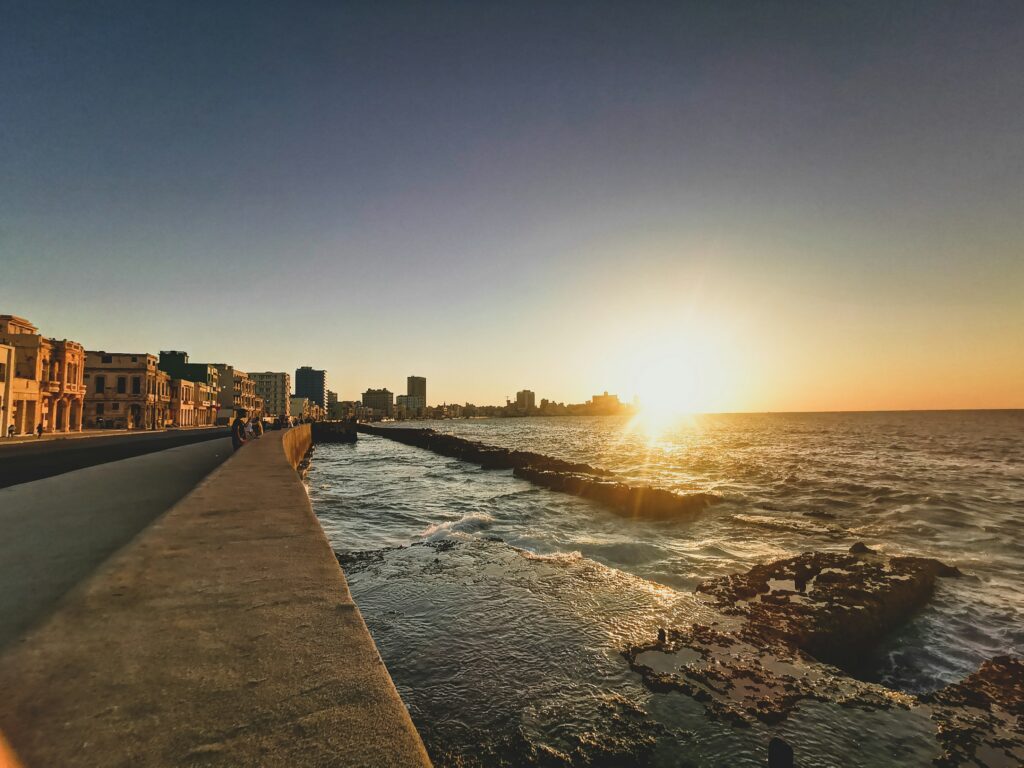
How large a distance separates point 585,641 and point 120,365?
247ft

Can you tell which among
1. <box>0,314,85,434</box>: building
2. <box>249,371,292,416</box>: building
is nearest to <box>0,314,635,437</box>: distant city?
<box>0,314,85,434</box>: building

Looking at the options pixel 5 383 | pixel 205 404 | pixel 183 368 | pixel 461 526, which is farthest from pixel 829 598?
pixel 183 368

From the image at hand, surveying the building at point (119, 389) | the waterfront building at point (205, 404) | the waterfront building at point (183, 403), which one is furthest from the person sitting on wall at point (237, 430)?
the waterfront building at point (205, 404)

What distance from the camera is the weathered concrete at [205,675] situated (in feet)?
6.55

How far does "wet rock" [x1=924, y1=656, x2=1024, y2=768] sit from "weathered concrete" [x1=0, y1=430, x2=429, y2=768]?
21.5 ft

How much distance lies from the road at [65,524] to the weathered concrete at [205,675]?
732 millimetres

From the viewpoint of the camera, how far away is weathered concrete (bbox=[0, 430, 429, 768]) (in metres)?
2.00

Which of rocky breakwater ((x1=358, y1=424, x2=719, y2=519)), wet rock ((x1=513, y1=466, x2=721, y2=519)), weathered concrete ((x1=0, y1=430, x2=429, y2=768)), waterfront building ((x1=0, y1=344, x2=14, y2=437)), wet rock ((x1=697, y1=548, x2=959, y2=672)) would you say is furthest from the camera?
waterfront building ((x1=0, y1=344, x2=14, y2=437))

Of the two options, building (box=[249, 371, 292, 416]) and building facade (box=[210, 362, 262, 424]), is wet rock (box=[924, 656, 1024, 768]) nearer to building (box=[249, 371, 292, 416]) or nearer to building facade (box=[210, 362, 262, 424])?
building facade (box=[210, 362, 262, 424])

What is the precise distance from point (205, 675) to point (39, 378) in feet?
193

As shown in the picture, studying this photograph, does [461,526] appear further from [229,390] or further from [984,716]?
[229,390]

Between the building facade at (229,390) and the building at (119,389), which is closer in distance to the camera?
the building at (119,389)

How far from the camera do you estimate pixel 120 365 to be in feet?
201

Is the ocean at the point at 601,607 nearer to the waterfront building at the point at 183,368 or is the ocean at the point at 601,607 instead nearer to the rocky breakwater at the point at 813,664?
the rocky breakwater at the point at 813,664
